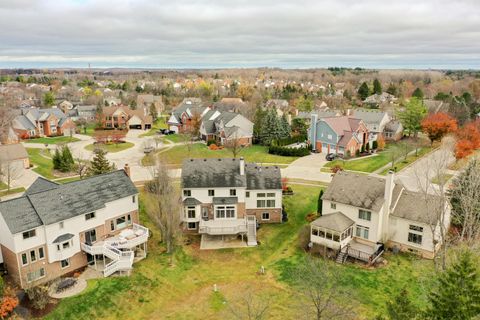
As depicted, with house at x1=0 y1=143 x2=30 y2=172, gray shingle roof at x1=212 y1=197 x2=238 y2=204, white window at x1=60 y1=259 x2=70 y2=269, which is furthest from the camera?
house at x1=0 y1=143 x2=30 y2=172

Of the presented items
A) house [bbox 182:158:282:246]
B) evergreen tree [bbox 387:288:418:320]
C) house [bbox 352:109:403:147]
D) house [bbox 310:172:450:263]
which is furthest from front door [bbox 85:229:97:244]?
house [bbox 352:109:403:147]

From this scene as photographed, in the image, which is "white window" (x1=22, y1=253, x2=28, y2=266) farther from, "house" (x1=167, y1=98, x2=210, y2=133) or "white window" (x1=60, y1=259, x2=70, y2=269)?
"house" (x1=167, y1=98, x2=210, y2=133)

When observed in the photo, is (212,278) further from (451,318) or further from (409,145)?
(409,145)

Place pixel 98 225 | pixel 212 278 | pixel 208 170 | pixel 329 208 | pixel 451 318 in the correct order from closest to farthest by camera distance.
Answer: pixel 451 318 < pixel 212 278 < pixel 98 225 < pixel 329 208 < pixel 208 170

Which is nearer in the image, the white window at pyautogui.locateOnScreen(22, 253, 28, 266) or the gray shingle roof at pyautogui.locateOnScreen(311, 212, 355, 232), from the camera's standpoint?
the white window at pyautogui.locateOnScreen(22, 253, 28, 266)

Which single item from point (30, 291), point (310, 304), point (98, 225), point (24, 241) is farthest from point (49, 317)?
point (310, 304)

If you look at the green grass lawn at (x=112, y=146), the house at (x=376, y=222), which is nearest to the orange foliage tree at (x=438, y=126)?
the house at (x=376, y=222)

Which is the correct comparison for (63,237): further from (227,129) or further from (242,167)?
(227,129)

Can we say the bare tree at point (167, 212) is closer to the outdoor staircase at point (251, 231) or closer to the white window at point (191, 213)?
the white window at point (191, 213)
